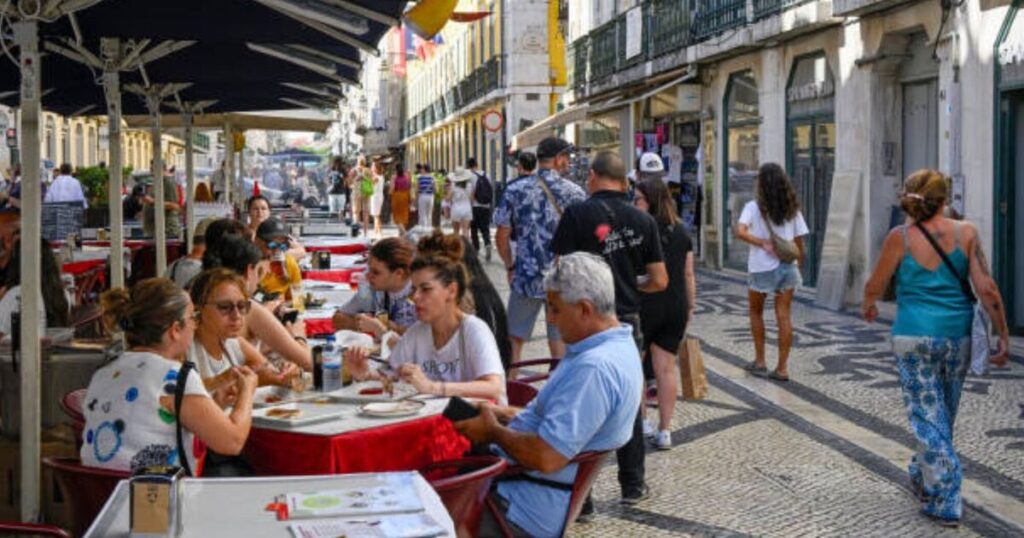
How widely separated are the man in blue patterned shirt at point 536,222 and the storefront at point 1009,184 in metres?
5.57

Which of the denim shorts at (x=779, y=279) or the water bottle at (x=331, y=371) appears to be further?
the denim shorts at (x=779, y=279)

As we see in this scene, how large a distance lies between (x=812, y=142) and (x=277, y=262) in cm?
1023

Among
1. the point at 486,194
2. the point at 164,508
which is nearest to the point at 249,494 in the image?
the point at 164,508

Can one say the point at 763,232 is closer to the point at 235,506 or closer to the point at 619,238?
the point at 619,238

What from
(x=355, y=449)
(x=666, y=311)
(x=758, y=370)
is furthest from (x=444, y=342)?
(x=758, y=370)

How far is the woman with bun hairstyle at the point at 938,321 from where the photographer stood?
5.96m

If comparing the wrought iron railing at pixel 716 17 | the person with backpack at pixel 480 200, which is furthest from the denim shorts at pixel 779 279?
the person with backpack at pixel 480 200

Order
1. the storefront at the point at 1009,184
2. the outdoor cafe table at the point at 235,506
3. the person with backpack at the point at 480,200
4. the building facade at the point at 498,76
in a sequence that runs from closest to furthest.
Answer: the outdoor cafe table at the point at 235,506 → the storefront at the point at 1009,184 → the person with backpack at the point at 480,200 → the building facade at the point at 498,76

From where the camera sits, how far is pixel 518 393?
5203mm

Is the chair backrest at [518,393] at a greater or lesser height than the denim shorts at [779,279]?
lesser

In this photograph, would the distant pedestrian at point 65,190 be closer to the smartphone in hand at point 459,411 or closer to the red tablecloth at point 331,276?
the red tablecloth at point 331,276

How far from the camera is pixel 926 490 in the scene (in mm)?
6078

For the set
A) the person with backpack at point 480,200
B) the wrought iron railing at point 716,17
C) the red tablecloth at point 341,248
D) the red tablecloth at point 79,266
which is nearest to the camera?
the red tablecloth at point 79,266

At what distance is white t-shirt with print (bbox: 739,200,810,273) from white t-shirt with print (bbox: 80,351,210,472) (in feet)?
20.7
